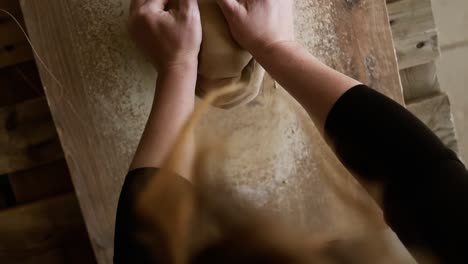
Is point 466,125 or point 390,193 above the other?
point 390,193

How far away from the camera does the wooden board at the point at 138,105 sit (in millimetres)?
772

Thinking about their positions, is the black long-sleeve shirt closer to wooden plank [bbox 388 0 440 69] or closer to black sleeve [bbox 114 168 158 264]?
black sleeve [bbox 114 168 158 264]

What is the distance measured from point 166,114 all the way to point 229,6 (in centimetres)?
15

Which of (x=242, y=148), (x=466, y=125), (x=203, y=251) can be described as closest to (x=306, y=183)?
(x=242, y=148)

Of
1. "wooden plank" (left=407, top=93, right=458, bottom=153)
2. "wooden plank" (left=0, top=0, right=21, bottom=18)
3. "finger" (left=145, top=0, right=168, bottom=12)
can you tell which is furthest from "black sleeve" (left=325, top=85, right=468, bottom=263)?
"wooden plank" (left=0, top=0, right=21, bottom=18)

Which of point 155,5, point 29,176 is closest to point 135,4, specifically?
point 155,5

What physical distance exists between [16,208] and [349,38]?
2.01 feet

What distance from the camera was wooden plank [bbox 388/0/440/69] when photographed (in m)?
1.00

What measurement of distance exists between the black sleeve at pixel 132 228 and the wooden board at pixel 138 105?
0.22m

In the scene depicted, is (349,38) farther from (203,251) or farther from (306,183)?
(203,251)

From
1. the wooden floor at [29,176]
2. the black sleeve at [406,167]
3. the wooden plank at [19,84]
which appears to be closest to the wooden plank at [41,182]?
the wooden floor at [29,176]

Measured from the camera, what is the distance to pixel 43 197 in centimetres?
101

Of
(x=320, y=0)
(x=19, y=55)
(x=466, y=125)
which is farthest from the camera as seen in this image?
(x=466, y=125)

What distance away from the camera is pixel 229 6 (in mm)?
666
